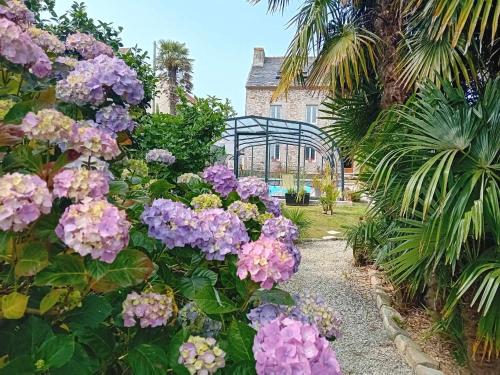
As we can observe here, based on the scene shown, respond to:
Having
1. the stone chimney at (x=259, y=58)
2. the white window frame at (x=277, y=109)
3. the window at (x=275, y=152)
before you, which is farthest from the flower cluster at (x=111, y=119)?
the stone chimney at (x=259, y=58)

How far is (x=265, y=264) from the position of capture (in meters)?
0.86

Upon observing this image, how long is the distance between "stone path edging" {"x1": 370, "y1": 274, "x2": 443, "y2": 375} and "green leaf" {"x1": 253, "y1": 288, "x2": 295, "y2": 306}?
210cm

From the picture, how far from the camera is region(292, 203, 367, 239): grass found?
8164 millimetres

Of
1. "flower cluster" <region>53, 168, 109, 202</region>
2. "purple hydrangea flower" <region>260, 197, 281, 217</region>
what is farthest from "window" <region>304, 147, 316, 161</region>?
"flower cluster" <region>53, 168, 109, 202</region>

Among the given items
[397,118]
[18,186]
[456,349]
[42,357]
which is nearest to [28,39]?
[18,186]

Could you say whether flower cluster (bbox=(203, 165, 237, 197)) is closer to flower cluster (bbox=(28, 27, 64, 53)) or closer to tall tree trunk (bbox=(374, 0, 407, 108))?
flower cluster (bbox=(28, 27, 64, 53))

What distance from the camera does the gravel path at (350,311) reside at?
109 inches

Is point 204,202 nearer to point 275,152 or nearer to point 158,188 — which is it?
point 158,188

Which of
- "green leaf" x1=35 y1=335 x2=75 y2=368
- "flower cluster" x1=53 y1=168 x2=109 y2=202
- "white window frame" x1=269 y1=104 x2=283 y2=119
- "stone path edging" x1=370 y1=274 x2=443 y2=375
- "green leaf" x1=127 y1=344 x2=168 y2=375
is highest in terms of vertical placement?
"white window frame" x1=269 y1=104 x2=283 y2=119

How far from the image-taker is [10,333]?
79cm

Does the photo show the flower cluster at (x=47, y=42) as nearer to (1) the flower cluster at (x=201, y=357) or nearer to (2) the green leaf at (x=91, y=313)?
(2) the green leaf at (x=91, y=313)

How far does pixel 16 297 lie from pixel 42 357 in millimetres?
116

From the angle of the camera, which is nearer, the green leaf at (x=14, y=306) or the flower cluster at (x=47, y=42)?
the green leaf at (x=14, y=306)

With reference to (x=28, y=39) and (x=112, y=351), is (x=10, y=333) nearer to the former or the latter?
(x=112, y=351)
